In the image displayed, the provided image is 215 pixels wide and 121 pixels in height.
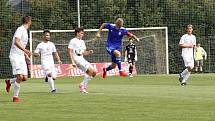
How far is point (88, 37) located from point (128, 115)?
101 feet

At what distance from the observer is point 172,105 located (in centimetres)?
1585

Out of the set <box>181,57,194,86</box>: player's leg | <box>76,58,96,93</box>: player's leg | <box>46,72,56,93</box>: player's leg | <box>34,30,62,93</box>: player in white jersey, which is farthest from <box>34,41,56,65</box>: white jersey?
<box>181,57,194,86</box>: player's leg

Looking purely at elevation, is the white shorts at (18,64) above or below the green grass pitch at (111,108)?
above

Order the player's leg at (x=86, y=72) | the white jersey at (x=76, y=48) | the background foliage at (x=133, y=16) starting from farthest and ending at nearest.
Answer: the background foliage at (x=133, y=16) < the white jersey at (x=76, y=48) < the player's leg at (x=86, y=72)

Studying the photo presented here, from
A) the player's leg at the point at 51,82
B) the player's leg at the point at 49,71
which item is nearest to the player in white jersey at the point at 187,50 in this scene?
the player's leg at the point at 49,71

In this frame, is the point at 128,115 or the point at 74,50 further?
the point at 74,50

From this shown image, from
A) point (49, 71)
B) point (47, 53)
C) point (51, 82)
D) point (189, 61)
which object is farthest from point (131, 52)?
point (51, 82)

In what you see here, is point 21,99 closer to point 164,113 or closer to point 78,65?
point 78,65

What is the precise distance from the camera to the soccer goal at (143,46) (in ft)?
145

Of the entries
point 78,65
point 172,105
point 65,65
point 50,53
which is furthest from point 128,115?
point 65,65

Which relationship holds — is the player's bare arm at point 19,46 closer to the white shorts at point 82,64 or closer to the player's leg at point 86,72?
the player's leg at point 86,72

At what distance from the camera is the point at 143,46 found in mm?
45969

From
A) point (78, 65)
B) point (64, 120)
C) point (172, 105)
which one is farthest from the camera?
point (78, 65)

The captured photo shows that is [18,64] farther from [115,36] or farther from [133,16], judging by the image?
[133,16]
